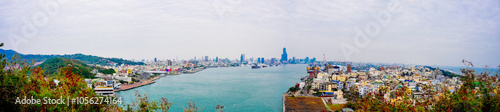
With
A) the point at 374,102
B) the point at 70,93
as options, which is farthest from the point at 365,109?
the point at 70,93

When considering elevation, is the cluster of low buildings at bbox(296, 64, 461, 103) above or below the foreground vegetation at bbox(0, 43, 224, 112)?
below

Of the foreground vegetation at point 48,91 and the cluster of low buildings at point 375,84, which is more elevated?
the foreground vegetation at point 48,91

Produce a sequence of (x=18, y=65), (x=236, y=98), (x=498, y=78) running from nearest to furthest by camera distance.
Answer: (x=498, y=78)
(x=18, y=65)
(x=236, y=98)

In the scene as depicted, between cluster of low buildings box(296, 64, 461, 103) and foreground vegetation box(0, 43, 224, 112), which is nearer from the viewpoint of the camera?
foreground vegetation box(0, 43, 224, 112)

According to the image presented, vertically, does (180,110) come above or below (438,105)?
below

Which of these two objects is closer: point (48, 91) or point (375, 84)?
point (48, 91)

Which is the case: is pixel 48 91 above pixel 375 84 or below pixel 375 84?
above

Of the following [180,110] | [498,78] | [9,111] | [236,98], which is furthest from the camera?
[236,98]

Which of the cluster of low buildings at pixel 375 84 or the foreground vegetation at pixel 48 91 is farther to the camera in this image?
the cluster of low buildings at pixel 375 84

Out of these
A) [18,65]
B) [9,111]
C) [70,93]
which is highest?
[18,65]

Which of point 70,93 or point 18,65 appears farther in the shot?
point 18,65

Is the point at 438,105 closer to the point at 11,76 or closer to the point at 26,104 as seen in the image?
the point at 26,104
